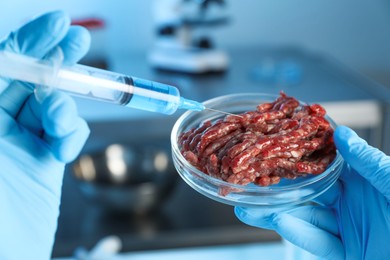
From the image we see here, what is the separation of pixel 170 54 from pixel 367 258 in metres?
1.68

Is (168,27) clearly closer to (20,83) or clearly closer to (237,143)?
(20,83)

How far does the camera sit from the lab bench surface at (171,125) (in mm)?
2176

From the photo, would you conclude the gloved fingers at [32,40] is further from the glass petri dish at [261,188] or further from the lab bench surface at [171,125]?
the lab bench surface at [171,125]

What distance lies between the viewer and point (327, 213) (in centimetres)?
129

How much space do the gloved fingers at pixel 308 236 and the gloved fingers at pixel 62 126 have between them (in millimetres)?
509

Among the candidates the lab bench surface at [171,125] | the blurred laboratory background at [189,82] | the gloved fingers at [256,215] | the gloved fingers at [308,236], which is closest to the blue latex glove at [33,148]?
the gloved fingers at [256,215]

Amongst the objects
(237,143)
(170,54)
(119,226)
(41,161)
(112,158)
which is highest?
(237,143)

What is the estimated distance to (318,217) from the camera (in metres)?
1.28

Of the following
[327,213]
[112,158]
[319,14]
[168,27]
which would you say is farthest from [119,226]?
[319,14]

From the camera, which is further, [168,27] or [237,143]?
[168,27]

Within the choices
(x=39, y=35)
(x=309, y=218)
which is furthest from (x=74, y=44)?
(x=309, y=218)

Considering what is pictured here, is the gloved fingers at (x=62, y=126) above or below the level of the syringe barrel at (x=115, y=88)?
below

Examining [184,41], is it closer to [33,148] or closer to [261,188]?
[33,148]

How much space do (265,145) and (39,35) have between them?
578 millimetres
